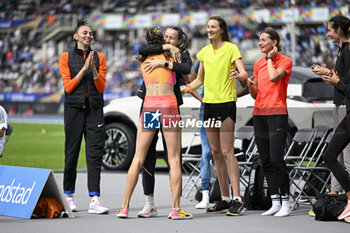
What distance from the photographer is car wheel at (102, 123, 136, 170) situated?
12.5 m

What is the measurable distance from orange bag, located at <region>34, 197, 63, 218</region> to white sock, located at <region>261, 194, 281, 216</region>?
216 centimetres

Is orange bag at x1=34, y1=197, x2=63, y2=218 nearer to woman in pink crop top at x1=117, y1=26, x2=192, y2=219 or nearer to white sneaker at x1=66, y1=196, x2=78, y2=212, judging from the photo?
white sneaker at x1=66, y1=196, x2=78, y2=212

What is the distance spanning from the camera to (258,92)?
7.41m

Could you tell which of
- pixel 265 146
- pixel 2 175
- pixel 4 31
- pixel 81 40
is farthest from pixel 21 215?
pixel 4 31

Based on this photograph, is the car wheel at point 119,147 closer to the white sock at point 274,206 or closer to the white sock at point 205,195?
the white sock at point 205,195

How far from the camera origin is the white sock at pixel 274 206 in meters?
7.35

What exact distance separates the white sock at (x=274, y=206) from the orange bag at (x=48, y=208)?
2159 mm

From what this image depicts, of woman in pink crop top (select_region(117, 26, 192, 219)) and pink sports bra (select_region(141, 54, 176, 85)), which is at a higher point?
pink sports bra (select_region(141, 54, 176, 85))

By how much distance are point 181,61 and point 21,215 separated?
2.24m

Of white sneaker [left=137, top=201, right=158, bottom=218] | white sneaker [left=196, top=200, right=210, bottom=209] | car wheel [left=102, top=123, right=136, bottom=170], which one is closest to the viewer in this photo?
white sneaker [left=137, top=201, right=158, bottom=218]

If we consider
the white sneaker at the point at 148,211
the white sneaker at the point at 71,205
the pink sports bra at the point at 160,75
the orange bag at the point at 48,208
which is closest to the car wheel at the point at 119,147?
the white sneaker at the point at 71,205

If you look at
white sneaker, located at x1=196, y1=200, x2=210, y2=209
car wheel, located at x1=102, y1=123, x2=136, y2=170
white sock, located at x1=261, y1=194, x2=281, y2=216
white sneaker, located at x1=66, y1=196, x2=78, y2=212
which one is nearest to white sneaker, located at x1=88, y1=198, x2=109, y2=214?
white sneaker, located at x1=66, y1=196, x2=78, y2=212

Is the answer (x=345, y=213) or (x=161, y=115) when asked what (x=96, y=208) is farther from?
(x=345, y=213)

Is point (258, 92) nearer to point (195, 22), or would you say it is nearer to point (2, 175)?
point (2, 175)
